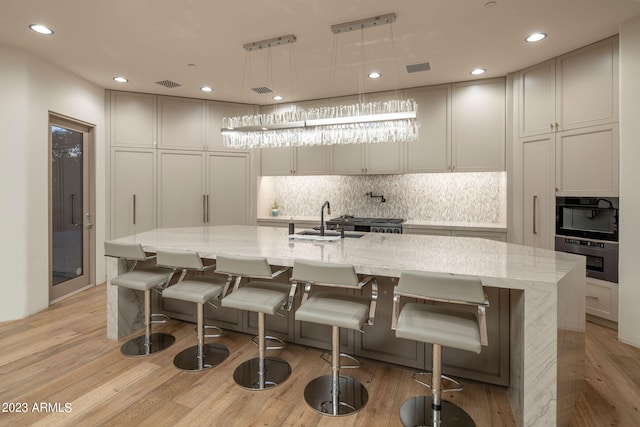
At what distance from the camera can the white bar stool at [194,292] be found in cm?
251

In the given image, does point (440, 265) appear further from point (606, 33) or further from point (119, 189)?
point (119, 189)

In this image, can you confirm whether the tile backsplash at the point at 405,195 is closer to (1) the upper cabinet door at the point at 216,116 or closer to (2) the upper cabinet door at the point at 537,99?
(2) the upper cabinet door at the point at 537,99

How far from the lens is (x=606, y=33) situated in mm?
3191

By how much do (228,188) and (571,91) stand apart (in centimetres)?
464

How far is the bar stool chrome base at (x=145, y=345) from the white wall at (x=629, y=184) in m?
4.05

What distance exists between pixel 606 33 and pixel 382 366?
364 centimetres

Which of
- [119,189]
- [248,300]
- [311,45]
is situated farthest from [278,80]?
[248,300]

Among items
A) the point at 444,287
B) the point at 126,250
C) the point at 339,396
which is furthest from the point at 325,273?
the point at 126,250

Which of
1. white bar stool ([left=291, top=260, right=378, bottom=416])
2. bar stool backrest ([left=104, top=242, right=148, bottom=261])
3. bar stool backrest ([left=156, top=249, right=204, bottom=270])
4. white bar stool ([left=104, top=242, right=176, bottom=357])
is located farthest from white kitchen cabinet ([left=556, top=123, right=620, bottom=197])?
bar stool backrest ([left=104, top=242, right=148, bottom=261])

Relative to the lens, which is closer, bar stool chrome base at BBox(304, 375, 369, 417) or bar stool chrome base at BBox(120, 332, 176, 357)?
bar stool chrome base at BBox(304, 375, 369, 417)

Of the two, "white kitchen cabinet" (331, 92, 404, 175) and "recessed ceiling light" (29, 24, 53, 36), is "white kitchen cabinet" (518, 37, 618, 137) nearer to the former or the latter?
"white kitchen cabinet" (331, 92, 404, 175)

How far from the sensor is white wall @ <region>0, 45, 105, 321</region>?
11.4 ft

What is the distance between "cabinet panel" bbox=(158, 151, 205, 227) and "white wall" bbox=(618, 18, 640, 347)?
5107 millimetres

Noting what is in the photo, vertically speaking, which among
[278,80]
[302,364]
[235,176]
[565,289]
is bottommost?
[302,364]
